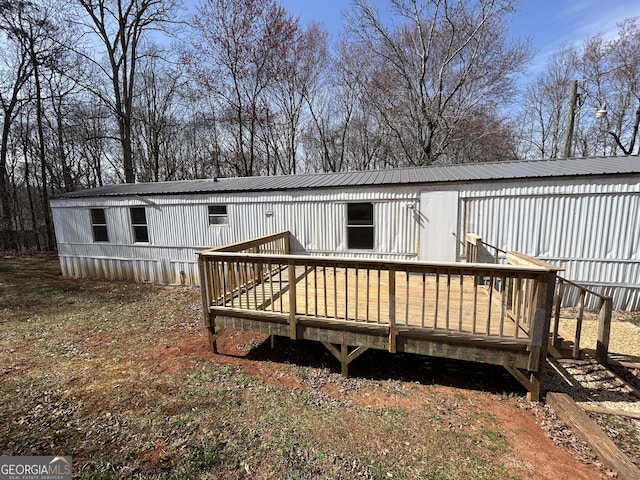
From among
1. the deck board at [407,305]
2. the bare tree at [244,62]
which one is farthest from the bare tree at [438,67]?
the deck board at [407,305]

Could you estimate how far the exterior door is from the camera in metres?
6.98

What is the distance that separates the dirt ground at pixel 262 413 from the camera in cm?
266

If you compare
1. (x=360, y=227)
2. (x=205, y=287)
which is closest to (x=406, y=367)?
(x=205, y=287)

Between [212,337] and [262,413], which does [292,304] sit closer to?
[262,413]

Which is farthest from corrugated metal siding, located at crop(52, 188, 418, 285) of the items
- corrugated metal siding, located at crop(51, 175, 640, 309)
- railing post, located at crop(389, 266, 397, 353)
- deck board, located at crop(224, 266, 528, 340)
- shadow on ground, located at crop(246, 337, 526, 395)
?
railing post, located at crop(389, 266, 397, 353)

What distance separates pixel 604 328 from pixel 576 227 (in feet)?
12.0

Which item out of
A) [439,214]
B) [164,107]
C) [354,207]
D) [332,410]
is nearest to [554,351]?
[332,410]

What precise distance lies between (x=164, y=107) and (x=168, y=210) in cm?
1456

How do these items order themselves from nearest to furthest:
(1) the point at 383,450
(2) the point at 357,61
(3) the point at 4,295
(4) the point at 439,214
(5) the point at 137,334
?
(1) the point at 383,450 < (5) the point at 137,334 < (4) the point at 439,214 < (3) the point at 4,295 < (2) the point at 357,61

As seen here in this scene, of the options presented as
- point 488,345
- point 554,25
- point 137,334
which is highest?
point 554,25

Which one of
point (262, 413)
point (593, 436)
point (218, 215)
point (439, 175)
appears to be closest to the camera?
point (593, 436)

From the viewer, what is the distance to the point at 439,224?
23.2 ft

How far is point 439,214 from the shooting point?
278 inches

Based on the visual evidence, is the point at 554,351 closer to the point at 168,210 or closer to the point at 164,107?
the point at 168,210
